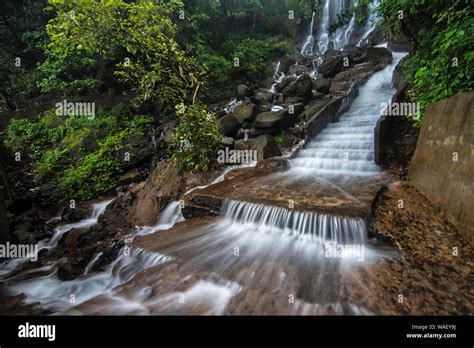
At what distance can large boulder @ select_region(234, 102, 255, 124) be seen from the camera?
416 inches

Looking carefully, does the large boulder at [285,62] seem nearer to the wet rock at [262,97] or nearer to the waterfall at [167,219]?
the wet rock at [262,97]

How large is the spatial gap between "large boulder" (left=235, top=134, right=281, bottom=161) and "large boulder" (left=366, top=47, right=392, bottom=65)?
11.7 m

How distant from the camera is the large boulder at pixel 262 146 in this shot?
28.5 ft

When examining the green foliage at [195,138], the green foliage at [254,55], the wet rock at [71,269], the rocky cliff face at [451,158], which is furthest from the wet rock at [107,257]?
the green foliage at [254,55]

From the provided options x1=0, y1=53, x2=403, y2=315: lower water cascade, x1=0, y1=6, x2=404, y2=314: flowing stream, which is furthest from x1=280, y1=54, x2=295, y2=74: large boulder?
x1=0, y1=53, x2=403, y2=315: lower water cascade

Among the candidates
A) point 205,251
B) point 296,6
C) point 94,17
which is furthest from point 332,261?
point 296,6

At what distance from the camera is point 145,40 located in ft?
21.5

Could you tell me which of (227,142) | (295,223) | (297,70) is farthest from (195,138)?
(297,70)

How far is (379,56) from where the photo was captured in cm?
1533

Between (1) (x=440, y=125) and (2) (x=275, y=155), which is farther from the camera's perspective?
(2) (x=275, y=155)
